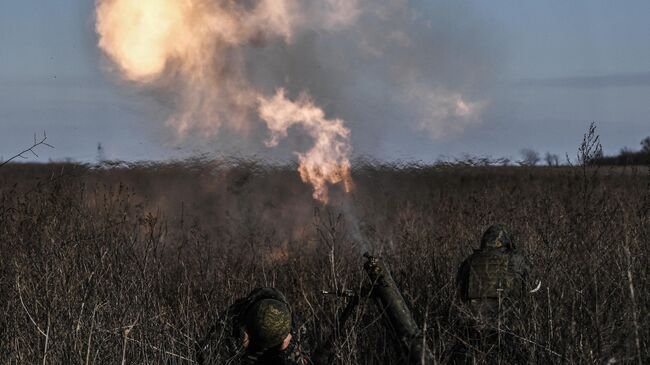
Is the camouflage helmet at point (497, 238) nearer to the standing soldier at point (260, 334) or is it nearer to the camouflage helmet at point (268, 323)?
the standing soldier at point (260, 334)

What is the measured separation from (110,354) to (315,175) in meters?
11.4

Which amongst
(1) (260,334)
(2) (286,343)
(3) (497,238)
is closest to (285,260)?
(3) (497,238)

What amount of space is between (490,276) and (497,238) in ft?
2.13

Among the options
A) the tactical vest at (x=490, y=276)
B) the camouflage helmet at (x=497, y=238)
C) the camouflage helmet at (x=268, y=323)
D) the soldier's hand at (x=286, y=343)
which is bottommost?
the soldier's hand at (x=286, y=343)

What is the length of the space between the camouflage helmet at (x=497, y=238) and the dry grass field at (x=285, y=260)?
0.39 meters

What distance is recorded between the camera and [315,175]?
55.2 feet

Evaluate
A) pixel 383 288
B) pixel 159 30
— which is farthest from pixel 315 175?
pixel 383 288

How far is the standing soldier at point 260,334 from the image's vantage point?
614cm

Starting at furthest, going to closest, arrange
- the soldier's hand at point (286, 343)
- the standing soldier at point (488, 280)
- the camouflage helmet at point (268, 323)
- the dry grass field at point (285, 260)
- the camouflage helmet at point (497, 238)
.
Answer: the camouflage helmet at point (497, 238), the standing soldier at point (488, 280), the soldier's hand at point (286, 343), the camouflage helmet at point (268, 323), the dry grass field at point (285, 260)

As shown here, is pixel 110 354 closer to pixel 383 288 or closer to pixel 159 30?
pixel 383 288

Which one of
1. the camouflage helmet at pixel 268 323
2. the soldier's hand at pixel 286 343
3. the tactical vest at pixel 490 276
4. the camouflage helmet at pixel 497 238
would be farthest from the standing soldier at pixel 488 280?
the camouflage helmet at pixel 268 323

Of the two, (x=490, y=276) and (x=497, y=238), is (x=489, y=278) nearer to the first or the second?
(x=490, y=276)

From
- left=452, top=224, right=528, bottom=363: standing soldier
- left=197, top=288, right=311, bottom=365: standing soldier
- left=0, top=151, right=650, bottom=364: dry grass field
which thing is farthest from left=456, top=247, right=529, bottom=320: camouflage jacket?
left=197, top=288, right=311, bottom=365: standing soldier

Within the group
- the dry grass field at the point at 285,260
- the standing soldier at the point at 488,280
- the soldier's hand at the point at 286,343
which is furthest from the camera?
the standing soldier at the point at 488,280
